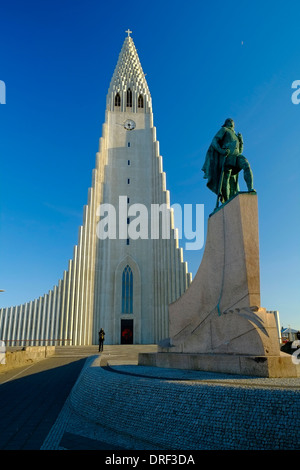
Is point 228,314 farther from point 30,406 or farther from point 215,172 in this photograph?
point 30,406

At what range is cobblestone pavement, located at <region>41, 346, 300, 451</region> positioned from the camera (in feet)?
10.8

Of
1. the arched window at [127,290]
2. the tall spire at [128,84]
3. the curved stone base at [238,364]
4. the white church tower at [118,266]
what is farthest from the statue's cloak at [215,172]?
the tall spire at [128,84]

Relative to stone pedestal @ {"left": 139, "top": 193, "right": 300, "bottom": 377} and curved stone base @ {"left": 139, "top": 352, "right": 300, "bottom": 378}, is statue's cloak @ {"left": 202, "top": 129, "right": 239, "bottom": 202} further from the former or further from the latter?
curved stone base @ {"left": 139, "top": 352, "right": 300, "bottom": 378}

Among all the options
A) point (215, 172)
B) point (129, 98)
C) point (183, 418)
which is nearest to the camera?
point (183, 418)

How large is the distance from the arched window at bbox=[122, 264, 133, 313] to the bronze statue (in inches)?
794

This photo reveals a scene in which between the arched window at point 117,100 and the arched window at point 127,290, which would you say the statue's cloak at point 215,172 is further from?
the arched window at point 117,100

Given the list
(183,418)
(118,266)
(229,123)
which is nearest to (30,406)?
(183,418)

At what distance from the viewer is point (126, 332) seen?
27203mm

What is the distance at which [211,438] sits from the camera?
11.8ft

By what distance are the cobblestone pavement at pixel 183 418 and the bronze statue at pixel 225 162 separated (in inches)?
214

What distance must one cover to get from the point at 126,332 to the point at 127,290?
11.8 feet
